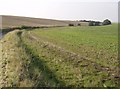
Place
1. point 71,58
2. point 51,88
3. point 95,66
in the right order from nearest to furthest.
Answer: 1. point 51,88
2. point 95,66
3. point 71,58

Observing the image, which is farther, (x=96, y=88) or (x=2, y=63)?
(x=2, y=63)

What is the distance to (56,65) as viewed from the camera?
1614 cm

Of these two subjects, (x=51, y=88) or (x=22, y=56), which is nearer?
(x=51, y=88)

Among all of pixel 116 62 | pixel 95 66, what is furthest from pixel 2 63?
pixel 116 62

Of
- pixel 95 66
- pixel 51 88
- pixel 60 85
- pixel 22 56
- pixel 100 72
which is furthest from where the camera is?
pixel 22 56

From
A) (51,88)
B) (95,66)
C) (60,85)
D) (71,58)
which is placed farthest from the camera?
(71,58)

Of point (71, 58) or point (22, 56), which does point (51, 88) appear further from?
point (71, 58)

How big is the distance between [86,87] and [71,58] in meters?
7.38

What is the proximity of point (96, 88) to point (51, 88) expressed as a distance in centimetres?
180

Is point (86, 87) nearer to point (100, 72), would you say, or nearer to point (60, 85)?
point (60, 85)

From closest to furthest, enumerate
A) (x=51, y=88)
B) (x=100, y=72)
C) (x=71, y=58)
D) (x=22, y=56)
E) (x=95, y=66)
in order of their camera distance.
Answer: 1. (x=51, y=88)
2. (x=100, y=72)
3. (x=95, y=66)
4. (x=22, y=56)
5. (x=71, y=58)

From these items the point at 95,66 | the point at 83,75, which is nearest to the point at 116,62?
the point at 95,66

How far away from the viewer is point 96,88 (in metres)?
11.3

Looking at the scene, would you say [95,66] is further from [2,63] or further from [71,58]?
[2,63]
